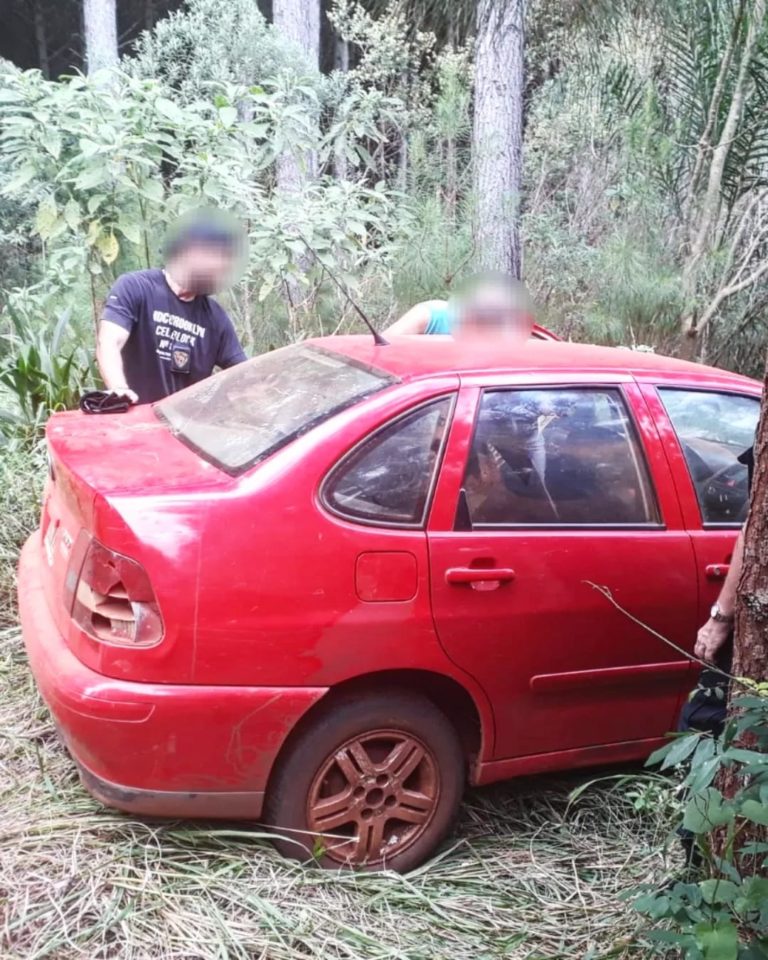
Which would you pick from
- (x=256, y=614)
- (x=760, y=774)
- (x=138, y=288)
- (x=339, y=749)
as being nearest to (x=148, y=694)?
(x=256, y=614)

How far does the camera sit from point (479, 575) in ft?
9.61

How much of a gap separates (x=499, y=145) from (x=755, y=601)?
8404 millimetres

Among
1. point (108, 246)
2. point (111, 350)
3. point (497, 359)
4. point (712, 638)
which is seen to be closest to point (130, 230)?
point (108, 246)

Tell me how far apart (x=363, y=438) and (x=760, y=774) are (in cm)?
147

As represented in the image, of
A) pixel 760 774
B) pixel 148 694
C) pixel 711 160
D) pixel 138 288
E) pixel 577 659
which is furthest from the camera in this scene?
pixel 711 160

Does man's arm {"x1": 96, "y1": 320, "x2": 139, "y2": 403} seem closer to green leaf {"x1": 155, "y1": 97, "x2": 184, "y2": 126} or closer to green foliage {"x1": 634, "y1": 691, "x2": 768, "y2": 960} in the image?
green leaf {"x1": 155, "y1": 97, "x2": 184, "y2": 126}

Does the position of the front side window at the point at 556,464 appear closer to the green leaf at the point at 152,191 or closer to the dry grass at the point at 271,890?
the dry grass at the point at 271,890

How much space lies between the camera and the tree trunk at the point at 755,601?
2219 mm

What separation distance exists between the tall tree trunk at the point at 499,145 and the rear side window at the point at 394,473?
21.2 ft

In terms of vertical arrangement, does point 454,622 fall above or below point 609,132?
below

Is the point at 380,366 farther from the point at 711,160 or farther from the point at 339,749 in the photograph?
the point at 711,160

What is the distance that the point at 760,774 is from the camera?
2.00m

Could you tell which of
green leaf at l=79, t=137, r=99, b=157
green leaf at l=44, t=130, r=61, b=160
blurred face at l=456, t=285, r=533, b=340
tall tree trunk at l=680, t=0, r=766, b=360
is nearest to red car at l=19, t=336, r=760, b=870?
blurred face at l=456, t=285, r=533, b=340

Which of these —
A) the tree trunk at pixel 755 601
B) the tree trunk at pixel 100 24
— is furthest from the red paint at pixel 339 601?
the tree trunk at pixel 100 24
